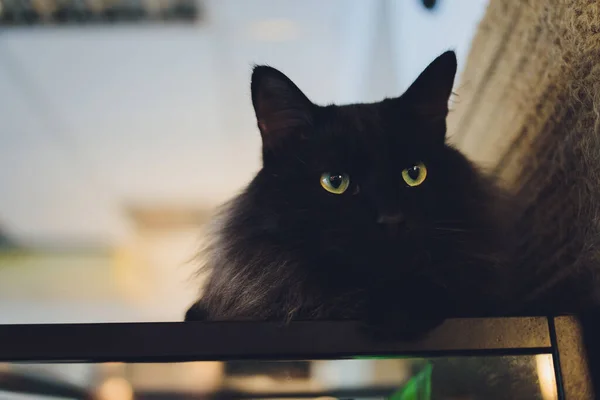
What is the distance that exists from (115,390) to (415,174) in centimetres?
39

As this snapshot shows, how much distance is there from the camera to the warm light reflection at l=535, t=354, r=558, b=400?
0.50m

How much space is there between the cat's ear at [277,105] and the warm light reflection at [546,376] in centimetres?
36

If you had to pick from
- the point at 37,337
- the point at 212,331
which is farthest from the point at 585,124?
the point at 37,337

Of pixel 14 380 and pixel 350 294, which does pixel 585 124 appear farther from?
pixel 14 380

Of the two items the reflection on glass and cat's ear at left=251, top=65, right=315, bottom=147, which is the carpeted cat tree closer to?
the reflection on glass

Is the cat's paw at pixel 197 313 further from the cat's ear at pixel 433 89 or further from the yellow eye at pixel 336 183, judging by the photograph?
the cat's ear at pixel 433 89

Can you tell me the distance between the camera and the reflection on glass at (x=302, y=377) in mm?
506

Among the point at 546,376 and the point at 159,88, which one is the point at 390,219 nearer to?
the point at 546,376

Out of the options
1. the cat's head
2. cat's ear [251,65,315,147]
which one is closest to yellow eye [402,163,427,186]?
the cat's head

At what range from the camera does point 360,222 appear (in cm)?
57

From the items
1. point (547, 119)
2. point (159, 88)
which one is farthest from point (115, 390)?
point (159, 88)

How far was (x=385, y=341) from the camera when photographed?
48 centimetres

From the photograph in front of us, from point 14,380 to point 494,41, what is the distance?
76cm

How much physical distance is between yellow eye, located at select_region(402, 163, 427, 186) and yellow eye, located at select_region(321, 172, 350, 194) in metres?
0.07
